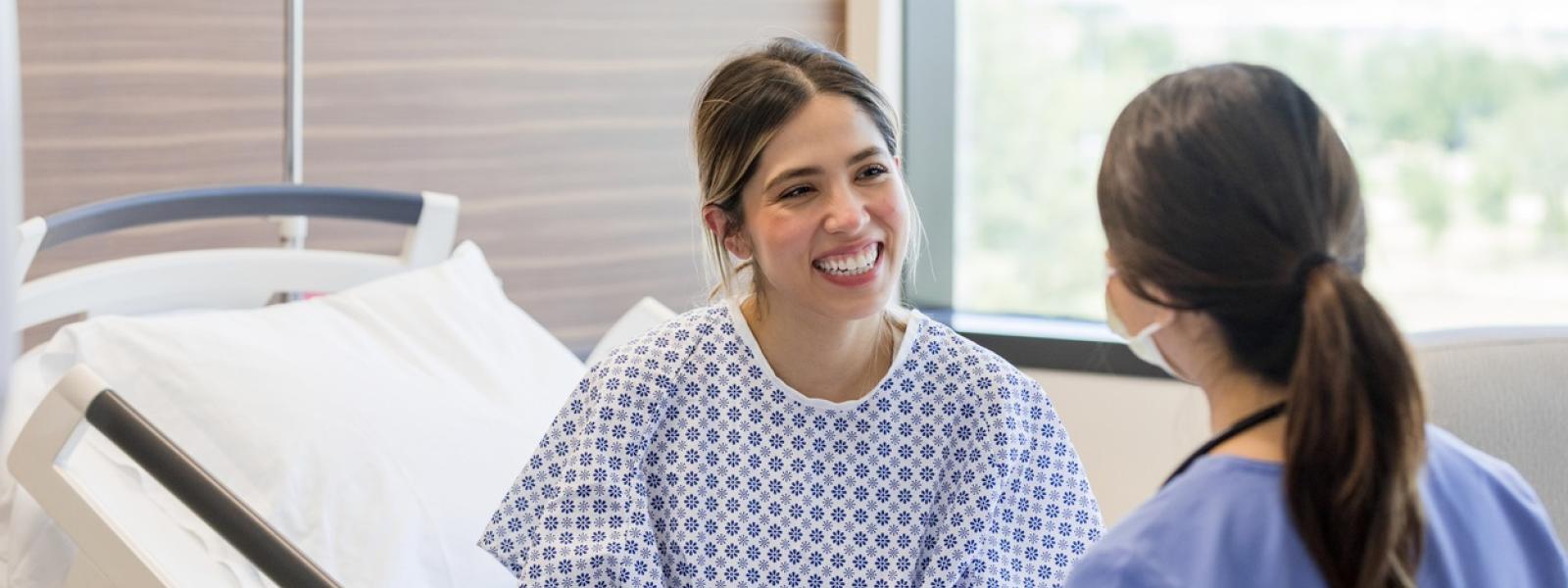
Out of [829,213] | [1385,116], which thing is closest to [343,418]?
[829,213]

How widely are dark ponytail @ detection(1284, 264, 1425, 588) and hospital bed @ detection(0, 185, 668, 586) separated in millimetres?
800

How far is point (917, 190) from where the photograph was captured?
11.0ft

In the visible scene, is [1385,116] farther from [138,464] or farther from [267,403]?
[138,464]

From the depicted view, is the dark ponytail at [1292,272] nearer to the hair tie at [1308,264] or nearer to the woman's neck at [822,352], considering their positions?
the hair tie at [1308,264]

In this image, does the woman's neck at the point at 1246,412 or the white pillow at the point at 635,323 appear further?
Result: the white pillow at the point at 635,323

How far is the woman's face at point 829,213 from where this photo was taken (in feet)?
5.27

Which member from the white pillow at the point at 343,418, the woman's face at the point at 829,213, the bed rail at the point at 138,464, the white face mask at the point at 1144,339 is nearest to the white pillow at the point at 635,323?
the white pillow at the point at 343,418

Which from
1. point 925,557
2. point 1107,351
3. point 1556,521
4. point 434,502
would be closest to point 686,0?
point 1107,351

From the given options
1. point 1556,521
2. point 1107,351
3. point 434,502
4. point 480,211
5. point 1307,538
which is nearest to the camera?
point 1307,538

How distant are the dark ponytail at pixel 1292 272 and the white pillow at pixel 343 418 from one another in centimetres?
107

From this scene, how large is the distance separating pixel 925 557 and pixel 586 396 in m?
0.39

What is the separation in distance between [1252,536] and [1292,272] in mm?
159

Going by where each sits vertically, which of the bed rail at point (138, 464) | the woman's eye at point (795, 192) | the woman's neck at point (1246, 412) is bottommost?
the bed rail at point (138, 464)

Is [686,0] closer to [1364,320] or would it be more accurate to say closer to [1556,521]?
[1556,521]
